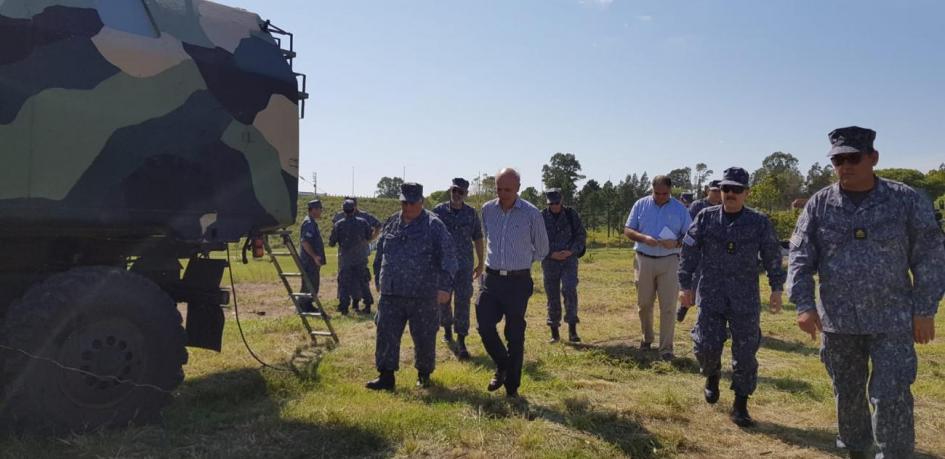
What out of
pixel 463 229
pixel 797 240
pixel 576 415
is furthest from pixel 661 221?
pixel 797 240

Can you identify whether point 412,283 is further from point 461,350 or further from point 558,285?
point 558,285

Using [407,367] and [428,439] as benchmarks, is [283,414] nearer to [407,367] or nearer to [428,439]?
[428,439]

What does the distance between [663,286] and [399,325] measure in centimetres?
295

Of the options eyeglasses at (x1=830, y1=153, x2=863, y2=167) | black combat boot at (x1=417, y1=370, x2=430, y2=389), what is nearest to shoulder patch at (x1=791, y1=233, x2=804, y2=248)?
eyeglasses at (x1=830, y1=153, x2=863, y2=167)

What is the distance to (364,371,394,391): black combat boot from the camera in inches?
226

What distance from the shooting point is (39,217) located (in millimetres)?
4070

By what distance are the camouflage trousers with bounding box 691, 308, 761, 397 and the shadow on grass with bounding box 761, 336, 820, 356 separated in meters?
3.36

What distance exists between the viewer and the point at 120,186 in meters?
4.44

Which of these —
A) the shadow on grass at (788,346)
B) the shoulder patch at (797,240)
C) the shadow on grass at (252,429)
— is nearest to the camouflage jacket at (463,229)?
the shadow on grass at (252,429)

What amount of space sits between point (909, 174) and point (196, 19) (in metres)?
70.6

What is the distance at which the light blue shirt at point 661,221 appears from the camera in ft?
23.2

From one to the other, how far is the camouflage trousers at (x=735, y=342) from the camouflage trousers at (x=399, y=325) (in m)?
2.09

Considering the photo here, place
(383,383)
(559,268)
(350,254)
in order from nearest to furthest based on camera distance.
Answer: (383,383), (559,268), (350,254)

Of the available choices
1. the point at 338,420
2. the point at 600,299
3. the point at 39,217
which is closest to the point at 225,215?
the point at 39,217
